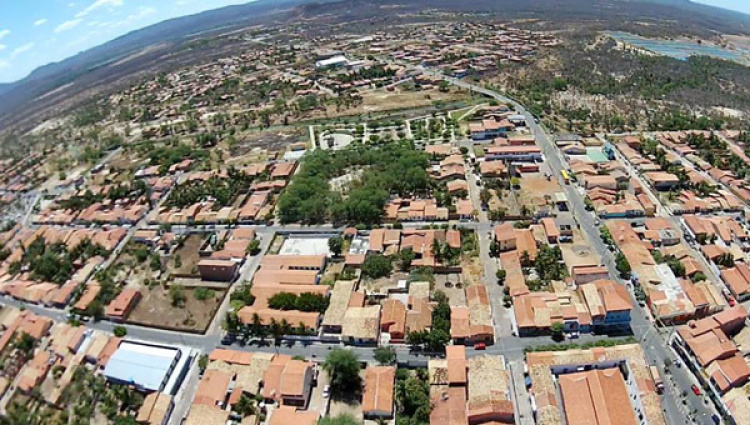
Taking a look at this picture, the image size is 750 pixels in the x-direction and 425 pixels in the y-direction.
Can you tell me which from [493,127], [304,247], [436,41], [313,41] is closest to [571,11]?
[436,41]

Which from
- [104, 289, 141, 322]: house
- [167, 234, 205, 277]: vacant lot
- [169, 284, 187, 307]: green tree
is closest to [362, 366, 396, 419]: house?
[169, 284, 187, 307]: green tree

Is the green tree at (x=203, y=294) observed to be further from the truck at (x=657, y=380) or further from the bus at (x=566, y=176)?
the bus at (x=566, y=176)

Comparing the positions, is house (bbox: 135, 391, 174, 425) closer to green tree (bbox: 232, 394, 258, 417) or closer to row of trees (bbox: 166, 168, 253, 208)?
green tree (bbox: 232, 394, 258, 417)

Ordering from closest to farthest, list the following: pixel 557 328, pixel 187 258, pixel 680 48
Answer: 1. pixel 557 328
2. pixel 187 258
3. pixel 680 48

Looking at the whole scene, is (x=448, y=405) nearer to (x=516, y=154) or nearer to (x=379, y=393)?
(x=379, y=393)

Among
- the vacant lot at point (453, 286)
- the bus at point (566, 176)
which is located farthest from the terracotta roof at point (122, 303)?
the bus at point (566, 176)

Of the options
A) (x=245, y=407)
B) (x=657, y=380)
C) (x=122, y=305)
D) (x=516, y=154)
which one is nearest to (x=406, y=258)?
(x=245, y=407)
